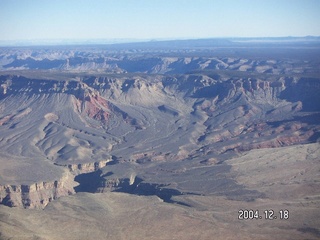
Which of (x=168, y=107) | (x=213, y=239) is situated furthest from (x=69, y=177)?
(x=168, y=107)

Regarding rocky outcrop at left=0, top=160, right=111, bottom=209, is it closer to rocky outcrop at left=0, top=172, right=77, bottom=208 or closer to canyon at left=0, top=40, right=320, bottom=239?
rocky outcrop at left=0, top=172, right=77, bottom=208

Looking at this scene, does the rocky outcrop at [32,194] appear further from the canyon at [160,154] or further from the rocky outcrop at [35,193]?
the canyon at [160,154]

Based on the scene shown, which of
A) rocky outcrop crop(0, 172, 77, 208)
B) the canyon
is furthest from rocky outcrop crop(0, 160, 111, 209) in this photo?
the canyon

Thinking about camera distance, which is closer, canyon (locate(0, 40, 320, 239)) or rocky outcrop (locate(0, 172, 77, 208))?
canyon (locate(0, 40, 320, 239))

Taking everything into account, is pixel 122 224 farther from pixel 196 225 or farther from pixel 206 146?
pixel 206 146

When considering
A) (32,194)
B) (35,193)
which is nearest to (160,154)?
(35,193)

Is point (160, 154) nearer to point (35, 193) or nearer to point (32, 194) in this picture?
point (35, 193)

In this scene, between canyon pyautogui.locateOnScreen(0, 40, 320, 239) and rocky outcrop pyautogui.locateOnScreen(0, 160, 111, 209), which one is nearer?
canyon pyautogui.locateOnScreen(0, 40, 320, 239)

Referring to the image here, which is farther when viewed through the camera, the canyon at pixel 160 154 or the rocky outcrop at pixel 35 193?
the rocky outcrop at pixel 35 193

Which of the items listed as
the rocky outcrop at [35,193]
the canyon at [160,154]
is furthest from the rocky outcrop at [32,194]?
the canyon at [160,154]
